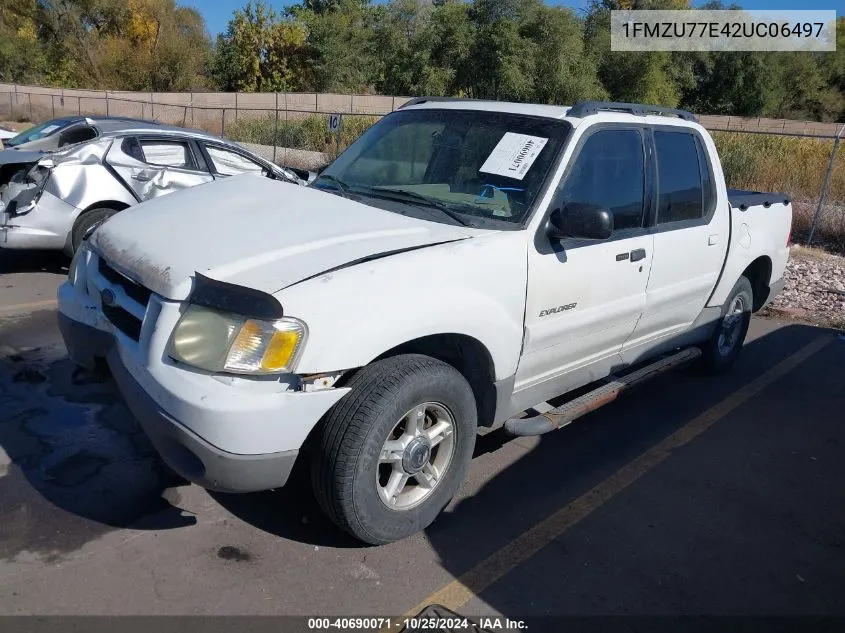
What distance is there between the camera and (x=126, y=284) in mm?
3256

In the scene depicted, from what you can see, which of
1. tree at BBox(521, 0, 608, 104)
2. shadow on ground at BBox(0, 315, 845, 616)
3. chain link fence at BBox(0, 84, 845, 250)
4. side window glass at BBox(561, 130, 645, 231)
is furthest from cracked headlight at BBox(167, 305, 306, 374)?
tree at BBox(521, 0, 608, 104)

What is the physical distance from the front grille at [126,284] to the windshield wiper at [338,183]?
1.24 m

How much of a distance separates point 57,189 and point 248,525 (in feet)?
16.9

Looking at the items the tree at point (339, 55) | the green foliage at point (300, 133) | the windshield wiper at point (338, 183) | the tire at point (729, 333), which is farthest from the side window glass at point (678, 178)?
the tree at point (339, 55)

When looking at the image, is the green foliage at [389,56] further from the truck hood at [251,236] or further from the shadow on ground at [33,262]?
the truck hood at [251,236]

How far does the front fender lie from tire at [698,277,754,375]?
2723 mm

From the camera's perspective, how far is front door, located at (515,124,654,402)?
11.9 ft

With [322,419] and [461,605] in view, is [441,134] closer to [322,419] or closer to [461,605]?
[322,419]

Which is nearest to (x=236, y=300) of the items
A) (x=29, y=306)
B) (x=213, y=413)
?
(x=213, y=413)

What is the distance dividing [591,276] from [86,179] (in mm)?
5582

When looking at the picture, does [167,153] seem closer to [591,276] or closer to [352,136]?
[591,276]

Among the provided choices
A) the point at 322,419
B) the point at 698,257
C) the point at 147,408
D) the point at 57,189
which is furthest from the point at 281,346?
the point at 57,189

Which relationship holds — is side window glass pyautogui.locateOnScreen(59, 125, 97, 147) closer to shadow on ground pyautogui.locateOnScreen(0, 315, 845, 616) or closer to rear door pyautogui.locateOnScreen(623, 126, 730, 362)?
shadow on ground pyautogui.locateOnScreen(0, 315, 845, 616)

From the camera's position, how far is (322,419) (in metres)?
2.95
